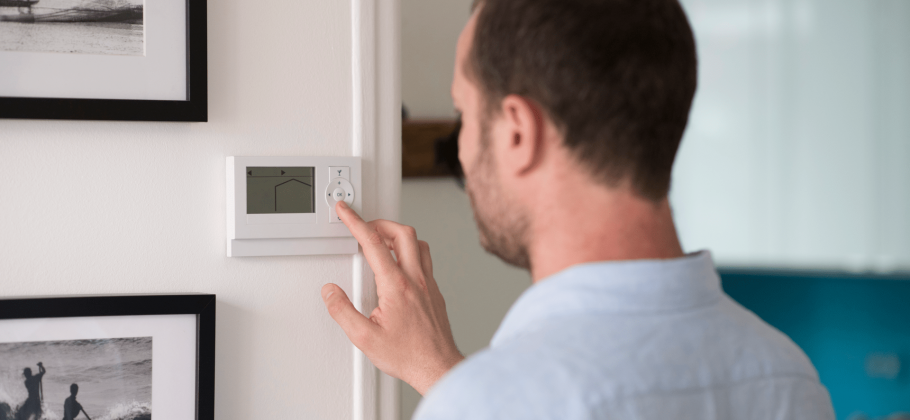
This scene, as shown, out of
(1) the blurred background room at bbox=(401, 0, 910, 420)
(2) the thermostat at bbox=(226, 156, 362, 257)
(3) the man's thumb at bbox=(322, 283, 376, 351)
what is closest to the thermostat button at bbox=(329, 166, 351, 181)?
(2) the thermostat at bbox=(226, 156, 362, 257)

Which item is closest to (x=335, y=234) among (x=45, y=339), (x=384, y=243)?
(x=384, y=243)

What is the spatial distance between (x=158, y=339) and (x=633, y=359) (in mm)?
538

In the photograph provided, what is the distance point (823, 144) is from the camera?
82.7 inches

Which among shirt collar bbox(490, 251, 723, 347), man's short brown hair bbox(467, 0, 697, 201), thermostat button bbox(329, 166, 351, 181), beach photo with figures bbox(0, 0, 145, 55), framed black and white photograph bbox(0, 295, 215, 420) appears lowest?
framed black and white photograph bbox(0, 295, 215, 420)

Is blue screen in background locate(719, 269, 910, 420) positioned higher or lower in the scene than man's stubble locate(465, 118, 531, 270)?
lower

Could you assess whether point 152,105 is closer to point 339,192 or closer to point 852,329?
point 339,192

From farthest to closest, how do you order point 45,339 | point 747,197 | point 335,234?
point 747,197, point 335,234, point 45,339

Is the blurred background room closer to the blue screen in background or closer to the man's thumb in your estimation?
the blue screen in background

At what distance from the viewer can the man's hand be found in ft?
2.63

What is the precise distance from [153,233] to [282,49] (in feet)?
0.86

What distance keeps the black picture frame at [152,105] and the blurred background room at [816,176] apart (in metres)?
1.86

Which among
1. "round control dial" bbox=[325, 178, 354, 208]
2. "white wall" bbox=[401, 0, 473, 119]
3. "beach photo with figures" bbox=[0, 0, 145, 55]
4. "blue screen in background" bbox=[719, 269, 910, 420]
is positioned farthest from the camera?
"blue screen in background" bbox=[719, 269, 910, 420]

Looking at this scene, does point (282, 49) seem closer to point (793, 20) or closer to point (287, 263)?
point (287, 263)

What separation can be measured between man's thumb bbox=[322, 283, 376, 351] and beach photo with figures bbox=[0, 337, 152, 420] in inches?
8.0
